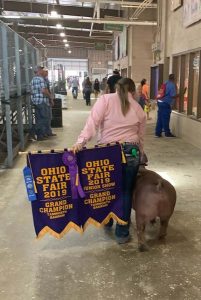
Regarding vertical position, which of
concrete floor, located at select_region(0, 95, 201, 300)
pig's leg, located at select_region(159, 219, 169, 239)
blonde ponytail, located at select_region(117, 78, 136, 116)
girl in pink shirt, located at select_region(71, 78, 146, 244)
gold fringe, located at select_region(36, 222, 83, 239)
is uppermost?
blonde ponytail, located at select_region(117, 78, 136, 116)

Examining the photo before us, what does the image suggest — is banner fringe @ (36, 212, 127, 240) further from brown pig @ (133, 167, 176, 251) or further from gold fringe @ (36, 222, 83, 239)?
brown pig @ (133, 167, 176, 251)

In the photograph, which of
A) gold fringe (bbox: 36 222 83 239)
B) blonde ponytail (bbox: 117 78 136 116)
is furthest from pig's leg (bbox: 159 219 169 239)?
blonde ponytail (bbox: 117 78 136 116)

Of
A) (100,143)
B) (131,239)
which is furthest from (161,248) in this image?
(100,143)

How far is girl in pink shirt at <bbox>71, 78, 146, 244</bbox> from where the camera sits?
313 cm

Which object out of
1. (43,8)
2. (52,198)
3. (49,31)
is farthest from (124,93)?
(49,31)

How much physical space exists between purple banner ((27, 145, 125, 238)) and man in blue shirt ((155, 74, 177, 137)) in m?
5.74

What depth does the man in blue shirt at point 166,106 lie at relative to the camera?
8.52 m

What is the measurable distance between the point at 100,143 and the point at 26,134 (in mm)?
5324

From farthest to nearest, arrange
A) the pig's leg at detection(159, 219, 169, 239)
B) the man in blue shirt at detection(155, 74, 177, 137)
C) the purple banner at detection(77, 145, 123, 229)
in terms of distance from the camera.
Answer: the man in blue shirt at detection(155, 74, 177, 137) < the pig's leg at detection(159, 219, 169, 239) < the purple banner at detection(77, 145, 123, 229)

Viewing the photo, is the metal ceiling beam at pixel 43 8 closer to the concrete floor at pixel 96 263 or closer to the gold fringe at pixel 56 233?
the concrete floor at pixel 96 263

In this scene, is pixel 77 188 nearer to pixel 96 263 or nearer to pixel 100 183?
pixel 100 183

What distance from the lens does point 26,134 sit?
8352 mm

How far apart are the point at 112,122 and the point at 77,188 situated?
0.65 meters

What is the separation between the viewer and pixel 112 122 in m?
3.17
